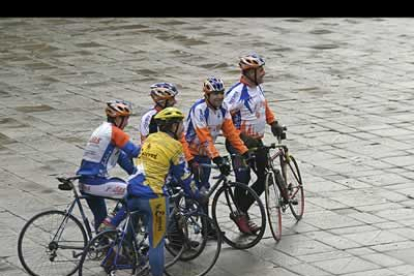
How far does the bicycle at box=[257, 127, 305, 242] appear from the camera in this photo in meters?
11.6

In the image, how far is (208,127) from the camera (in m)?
11.2

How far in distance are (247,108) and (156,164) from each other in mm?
2140

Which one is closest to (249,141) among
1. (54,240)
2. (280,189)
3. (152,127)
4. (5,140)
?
(280,189)

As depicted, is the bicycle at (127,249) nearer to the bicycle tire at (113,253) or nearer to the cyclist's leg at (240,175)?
the bicycle tire at (113,253)

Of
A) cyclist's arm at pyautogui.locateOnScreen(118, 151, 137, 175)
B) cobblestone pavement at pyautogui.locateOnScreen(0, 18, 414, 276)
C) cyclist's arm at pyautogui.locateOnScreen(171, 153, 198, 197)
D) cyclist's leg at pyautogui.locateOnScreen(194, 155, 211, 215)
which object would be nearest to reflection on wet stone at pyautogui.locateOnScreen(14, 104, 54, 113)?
cobblestone pavement at pyautogui.locateOnScreen(0, 18, 414, 276)

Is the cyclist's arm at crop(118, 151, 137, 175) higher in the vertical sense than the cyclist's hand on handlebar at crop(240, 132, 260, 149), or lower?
higher

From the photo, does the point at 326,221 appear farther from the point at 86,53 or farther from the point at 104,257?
the point at 86,53

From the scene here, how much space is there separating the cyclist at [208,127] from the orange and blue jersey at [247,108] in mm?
353

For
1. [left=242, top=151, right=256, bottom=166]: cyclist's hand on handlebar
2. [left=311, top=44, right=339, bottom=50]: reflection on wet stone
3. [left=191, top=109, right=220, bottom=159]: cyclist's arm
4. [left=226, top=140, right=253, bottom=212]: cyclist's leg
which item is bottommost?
[left=311, top=44, right=339, bottom=50]: reflection on wet stone

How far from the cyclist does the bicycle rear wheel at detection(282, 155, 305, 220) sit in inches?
41.4

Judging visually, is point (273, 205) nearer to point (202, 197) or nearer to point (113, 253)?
point (202, 197)

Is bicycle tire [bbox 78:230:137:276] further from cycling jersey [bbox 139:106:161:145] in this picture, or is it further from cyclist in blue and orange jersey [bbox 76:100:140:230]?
cycling jersey [bbox 139:106:161:145]

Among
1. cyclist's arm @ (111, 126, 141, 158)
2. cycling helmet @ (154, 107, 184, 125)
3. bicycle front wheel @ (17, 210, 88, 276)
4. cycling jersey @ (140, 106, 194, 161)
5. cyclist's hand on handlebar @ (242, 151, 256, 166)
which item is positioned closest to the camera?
cycling helmet @ (154, 107, 184, 125)
